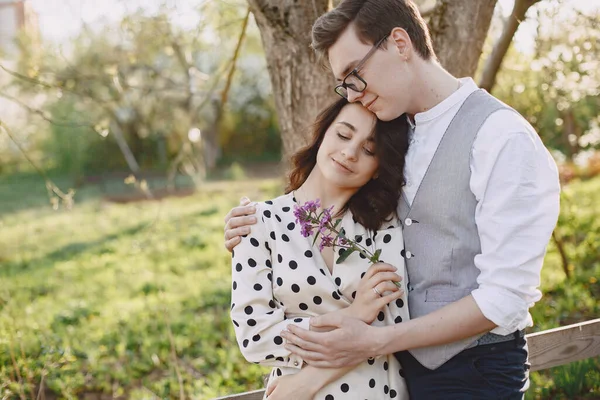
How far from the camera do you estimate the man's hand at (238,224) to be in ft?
7.12

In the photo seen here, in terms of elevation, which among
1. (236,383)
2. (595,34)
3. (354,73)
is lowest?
(236,383)

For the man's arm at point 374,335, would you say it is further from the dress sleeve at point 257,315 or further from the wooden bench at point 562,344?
Result: the wooden bench at point 562,344

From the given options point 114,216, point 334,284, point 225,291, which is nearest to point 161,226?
point 114,216

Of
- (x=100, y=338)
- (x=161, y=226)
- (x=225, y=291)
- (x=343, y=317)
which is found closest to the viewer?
(x=343, y=317)

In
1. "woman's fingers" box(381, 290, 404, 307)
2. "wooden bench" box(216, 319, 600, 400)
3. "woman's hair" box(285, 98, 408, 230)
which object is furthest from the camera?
"wooden bench" box(216, 319, 600, 400)

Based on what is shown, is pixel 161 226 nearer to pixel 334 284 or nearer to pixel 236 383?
pixel 236 383

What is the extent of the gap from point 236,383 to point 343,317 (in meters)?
2.55

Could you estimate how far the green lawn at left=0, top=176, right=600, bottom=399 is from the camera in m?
4.11

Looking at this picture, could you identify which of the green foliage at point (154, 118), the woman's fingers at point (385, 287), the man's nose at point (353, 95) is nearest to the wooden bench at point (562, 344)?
the woman's fingers at point (385, 287)

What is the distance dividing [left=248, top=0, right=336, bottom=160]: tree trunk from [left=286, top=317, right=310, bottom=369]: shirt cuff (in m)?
1.10

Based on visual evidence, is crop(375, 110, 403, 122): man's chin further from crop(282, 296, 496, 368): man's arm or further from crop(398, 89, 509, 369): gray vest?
crop(282, 296, 496, 368): man's arm

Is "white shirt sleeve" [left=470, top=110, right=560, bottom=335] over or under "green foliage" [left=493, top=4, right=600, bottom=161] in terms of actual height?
under

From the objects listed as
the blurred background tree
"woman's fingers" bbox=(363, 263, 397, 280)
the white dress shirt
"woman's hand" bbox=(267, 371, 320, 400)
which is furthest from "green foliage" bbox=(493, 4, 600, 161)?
"woman's hand" bbox=(267, 371, 320, 400)

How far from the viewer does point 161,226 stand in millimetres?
10469
